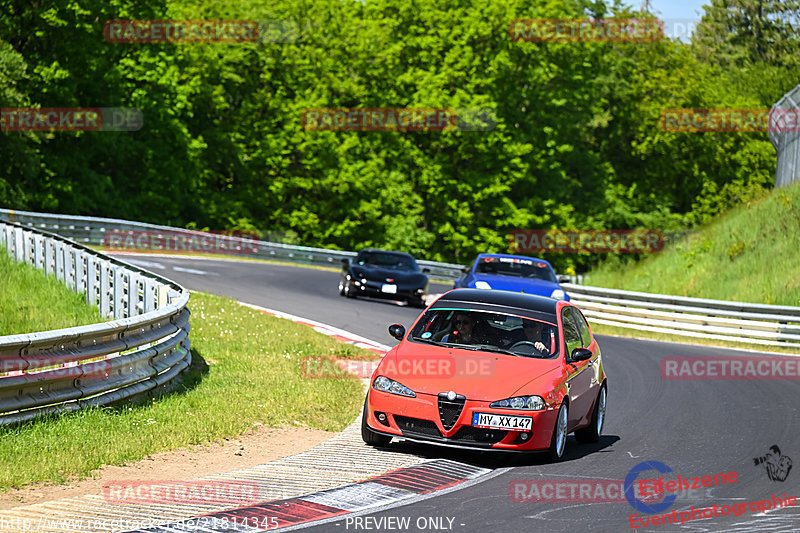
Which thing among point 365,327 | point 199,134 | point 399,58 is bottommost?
point 365,327

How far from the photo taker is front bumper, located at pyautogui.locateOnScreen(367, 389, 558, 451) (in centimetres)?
956

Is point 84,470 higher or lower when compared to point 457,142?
lower

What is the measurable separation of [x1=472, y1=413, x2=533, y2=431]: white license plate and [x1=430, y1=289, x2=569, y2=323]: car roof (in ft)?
5.28

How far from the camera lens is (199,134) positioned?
56250 mm

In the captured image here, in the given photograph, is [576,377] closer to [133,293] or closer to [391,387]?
[391,387]

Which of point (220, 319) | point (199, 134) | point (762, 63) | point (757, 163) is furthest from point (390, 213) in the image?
point (220, 319)

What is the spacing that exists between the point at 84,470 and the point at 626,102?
62.1m

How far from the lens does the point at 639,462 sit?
10.1 m

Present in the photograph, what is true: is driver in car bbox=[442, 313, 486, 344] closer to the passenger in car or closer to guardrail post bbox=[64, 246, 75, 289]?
the passenger in car

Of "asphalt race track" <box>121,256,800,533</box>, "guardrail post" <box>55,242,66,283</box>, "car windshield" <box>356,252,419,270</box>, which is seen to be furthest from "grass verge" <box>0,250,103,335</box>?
"car windshield" <box>356,252,419,270</box>

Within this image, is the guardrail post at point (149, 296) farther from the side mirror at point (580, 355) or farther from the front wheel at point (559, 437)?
the front wheel at point (559, 437)

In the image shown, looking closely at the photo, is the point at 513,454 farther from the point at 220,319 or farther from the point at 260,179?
the point at 260,179

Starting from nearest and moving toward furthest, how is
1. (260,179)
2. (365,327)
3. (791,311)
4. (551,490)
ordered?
(551,490) → (365,327) → (791,311) → (260,179)

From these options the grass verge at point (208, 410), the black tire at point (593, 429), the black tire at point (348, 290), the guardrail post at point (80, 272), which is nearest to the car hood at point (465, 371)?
the black tire at point (593, 429)
